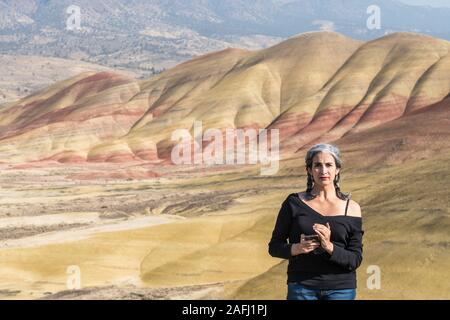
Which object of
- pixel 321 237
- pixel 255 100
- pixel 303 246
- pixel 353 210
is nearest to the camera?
pixel 321 237

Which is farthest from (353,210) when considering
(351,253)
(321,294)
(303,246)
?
(321,294)

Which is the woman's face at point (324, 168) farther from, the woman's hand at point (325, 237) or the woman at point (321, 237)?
the woman's hand at point (325, 237)

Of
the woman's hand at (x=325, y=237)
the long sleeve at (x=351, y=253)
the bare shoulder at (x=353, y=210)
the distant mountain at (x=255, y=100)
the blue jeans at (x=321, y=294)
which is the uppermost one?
the distant mountain at (x=255, y=100)

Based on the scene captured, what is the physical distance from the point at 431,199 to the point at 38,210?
137 ft

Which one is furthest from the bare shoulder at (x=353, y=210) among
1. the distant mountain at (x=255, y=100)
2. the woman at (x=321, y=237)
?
the distant mountain at (x=255, y=100)

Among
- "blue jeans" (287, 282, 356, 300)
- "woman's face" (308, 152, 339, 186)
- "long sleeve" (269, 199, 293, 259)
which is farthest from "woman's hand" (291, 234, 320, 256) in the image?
"woman's face" (308, 152, 339, 186)

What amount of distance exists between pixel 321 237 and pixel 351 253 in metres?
0.41

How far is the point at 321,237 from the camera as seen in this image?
654 centimetres

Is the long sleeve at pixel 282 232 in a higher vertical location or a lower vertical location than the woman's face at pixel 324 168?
lower

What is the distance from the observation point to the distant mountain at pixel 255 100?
117438 mm

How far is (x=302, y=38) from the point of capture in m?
158

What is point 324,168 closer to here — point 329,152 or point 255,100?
point 329,152
